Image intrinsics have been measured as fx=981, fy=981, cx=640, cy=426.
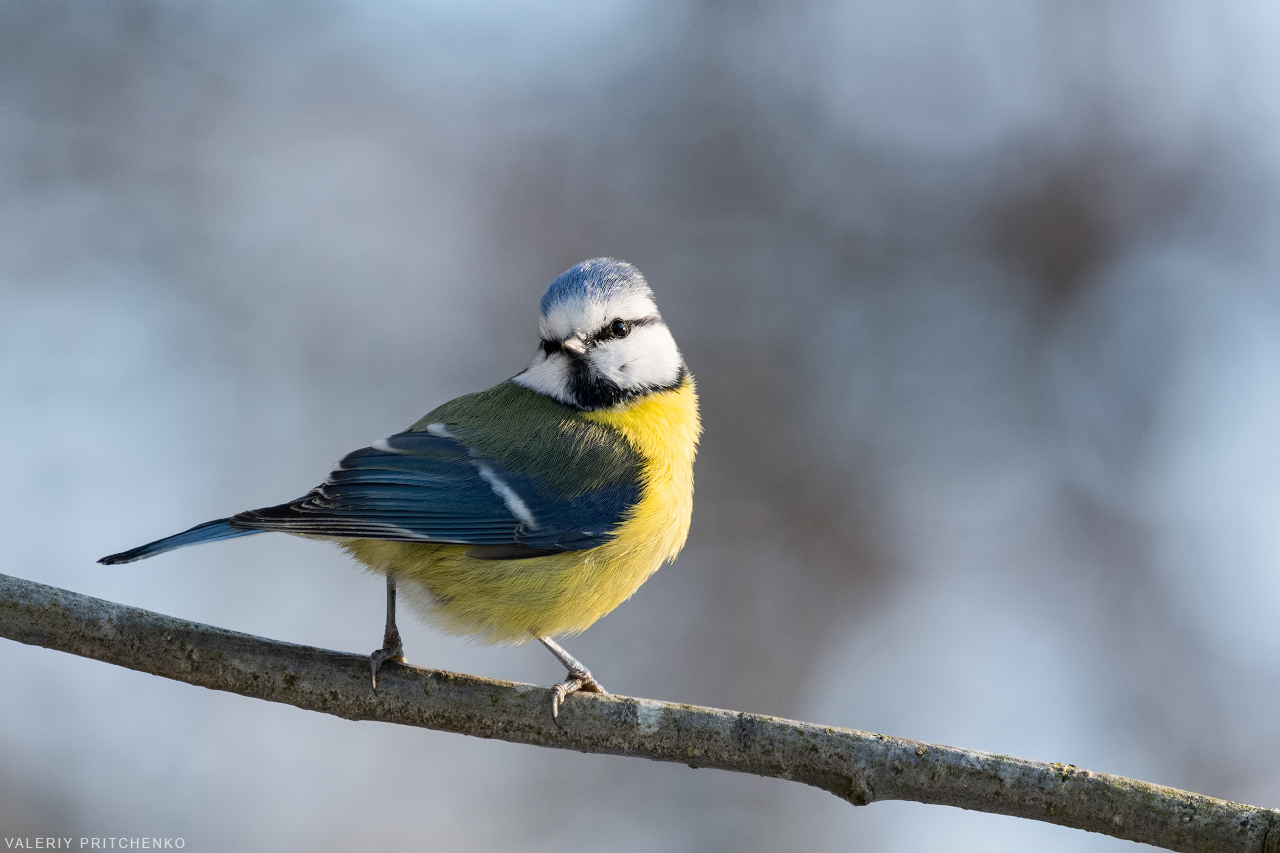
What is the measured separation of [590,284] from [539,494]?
474 mm

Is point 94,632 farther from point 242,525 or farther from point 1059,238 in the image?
point 1059,238

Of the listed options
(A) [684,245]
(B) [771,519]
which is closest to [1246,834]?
(B) [771,519]

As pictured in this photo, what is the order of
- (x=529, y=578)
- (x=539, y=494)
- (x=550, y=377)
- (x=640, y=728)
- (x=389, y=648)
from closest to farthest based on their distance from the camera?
(x=640, y=728)
(x=389, y=648)
(x=529, y=578)
(x=539, y=494)
(x=550, y=377)

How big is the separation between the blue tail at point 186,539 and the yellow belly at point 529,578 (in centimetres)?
30

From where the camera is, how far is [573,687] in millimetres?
1913

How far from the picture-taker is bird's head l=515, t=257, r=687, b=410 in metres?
2.14

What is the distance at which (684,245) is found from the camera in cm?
429

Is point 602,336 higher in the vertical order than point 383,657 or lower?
higher

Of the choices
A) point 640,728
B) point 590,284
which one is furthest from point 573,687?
point 590,284

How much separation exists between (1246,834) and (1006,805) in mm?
349

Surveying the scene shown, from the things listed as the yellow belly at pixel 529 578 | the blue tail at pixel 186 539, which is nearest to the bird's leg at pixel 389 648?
the yellow belly at pixel 529 578

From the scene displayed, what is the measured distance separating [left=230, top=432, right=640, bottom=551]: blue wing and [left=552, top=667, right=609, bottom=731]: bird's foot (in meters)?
0.26

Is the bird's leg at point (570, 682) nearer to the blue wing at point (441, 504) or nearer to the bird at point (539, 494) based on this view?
the bird at point (539, 494)

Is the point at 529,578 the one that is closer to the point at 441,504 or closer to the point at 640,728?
the point at 441,504
